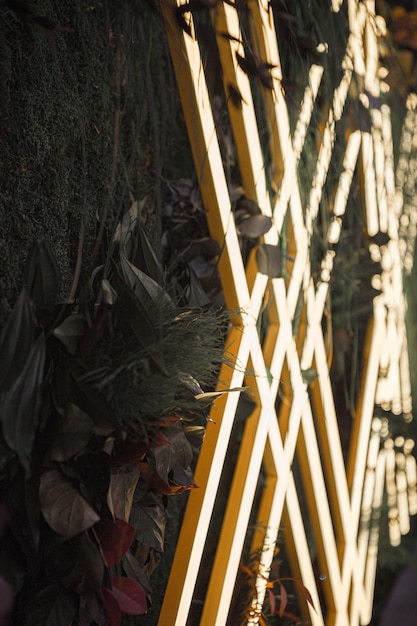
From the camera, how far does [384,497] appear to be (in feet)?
5.00

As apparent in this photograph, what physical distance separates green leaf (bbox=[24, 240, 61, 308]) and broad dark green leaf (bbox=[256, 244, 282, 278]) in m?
0.44

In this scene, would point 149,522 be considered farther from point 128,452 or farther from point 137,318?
point 137,318

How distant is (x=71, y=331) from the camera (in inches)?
25.2

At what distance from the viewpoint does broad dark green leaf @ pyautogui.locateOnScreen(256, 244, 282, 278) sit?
104 centimetres

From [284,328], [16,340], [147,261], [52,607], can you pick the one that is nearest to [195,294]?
[147,261]

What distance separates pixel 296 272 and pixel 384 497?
701mm

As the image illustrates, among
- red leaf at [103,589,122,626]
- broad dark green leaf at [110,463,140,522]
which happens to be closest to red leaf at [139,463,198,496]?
broad dark green leaf at [110,463,140,522]

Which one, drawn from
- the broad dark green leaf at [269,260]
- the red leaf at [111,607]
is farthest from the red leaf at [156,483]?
the broad dark green leaf at [269,260]

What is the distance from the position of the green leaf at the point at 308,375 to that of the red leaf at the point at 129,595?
0.56 metres

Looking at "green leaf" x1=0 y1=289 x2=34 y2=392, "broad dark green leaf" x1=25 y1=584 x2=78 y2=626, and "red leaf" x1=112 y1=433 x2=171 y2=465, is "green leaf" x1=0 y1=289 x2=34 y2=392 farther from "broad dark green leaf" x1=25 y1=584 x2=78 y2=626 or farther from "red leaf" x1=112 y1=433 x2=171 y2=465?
"broad dark green leaf" x1=25 y1=584 x2=78 y2=626

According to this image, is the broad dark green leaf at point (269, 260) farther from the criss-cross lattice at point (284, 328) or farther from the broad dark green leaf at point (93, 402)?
the broad dark green leaf at point (93, 402)

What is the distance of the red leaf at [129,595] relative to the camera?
668 millimetres

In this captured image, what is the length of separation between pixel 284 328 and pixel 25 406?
1.95ft

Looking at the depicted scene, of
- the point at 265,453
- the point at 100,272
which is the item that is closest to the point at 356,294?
the point at 265,453
